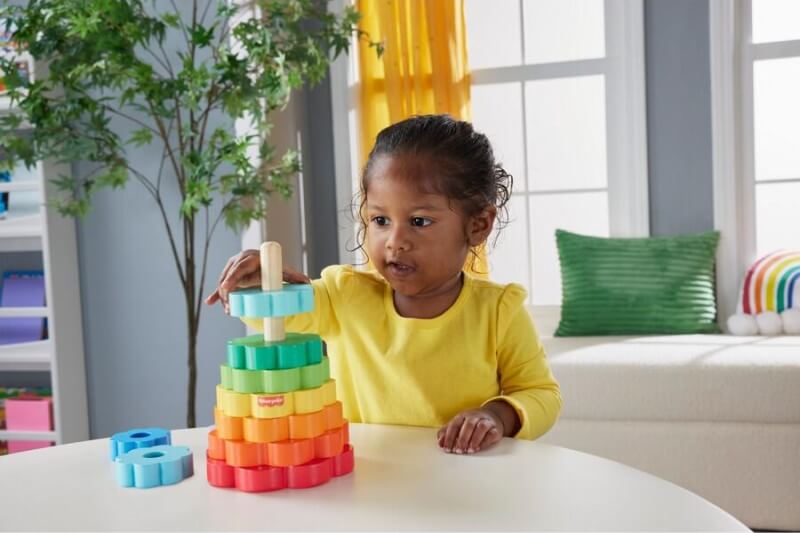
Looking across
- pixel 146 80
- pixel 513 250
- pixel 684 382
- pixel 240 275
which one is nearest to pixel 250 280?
pixel 240 275

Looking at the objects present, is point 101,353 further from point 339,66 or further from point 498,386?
point 498,386

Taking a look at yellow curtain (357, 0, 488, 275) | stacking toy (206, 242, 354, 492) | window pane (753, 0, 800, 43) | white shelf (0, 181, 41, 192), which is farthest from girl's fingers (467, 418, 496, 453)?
window pane (753, 0, 800, 43)

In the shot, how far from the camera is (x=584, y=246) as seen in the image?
3.42 m

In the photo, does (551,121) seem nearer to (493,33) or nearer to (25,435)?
(493,33)

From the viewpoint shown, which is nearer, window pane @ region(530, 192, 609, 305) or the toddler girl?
the toddler girl

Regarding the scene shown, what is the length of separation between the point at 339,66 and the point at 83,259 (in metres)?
1.32

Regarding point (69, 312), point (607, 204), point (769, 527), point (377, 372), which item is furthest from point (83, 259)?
point (769, 527)

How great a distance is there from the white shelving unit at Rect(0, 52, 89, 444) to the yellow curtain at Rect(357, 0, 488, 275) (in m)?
1.35

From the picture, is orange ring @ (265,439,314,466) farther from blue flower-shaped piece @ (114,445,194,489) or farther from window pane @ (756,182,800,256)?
window pane @ (756,182,800,256)

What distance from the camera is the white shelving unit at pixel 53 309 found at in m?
3.29

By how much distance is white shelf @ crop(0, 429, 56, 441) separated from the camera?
3307 millimetres

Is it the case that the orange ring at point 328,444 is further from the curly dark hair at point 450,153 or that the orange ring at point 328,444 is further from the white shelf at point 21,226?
the white shelf at point 21,226

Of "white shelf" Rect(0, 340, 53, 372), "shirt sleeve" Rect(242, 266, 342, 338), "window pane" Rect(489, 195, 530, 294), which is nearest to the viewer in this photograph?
"shirt sleeve" Rect(242, 266, 342, 338)

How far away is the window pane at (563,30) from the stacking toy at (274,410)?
9.58 feet
